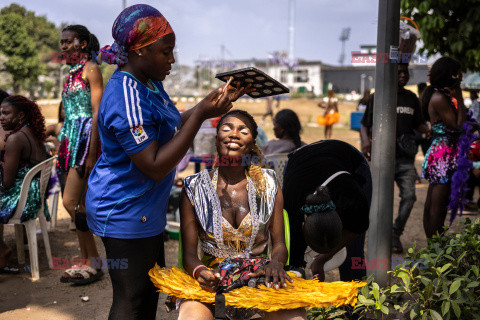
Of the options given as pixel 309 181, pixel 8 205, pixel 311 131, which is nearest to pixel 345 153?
pixel 309 181

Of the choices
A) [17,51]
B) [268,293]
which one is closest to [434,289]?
[268,293]

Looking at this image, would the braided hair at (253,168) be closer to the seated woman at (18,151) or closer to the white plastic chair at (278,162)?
the white plastic chair at (278,162)

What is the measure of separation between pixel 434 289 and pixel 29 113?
3705mm

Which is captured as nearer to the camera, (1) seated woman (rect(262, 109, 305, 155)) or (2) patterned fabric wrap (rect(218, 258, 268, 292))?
(2) patterned fabric wrap (rect(218, 258, 268, 292))

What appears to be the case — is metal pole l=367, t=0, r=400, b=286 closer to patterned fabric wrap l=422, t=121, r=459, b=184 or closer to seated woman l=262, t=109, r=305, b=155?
patterned fabric wrap l=422, t=121, r=459, b=184

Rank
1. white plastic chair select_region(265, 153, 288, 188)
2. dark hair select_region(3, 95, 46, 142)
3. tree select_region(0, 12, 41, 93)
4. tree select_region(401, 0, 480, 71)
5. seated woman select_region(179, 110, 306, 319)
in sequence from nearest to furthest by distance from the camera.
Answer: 1. seated woman select_region(179, 110, 306, 319)
2. dark hair select_region(3, 95, 46, 142)
3. white plastic chair select_region(265, 153, 288, 188)
4. tree select_region(401, 0, 480, 71)
5. tree select_region(0, 12, 41, 93)

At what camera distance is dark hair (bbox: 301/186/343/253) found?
7.73 ft

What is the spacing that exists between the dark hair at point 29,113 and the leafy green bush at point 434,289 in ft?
9.97

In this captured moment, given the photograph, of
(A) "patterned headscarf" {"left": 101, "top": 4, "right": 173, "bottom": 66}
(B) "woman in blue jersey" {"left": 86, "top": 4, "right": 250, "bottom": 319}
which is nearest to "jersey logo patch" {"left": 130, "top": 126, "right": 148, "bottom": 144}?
(B) "woman in blue jersey" {"left": 86, "top": 4, "right": 250, "bottom": 319}

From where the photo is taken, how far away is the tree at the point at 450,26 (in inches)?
263

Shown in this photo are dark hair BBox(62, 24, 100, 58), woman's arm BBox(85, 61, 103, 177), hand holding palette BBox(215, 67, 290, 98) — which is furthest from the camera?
dark hair BBox(62, 24, 100, 58)

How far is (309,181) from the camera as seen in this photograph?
2.77m

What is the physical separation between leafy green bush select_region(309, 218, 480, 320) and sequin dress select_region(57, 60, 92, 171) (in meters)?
2.29

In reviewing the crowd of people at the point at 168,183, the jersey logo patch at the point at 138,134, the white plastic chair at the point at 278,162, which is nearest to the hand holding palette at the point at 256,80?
the crowd of people at the point at 168,183
